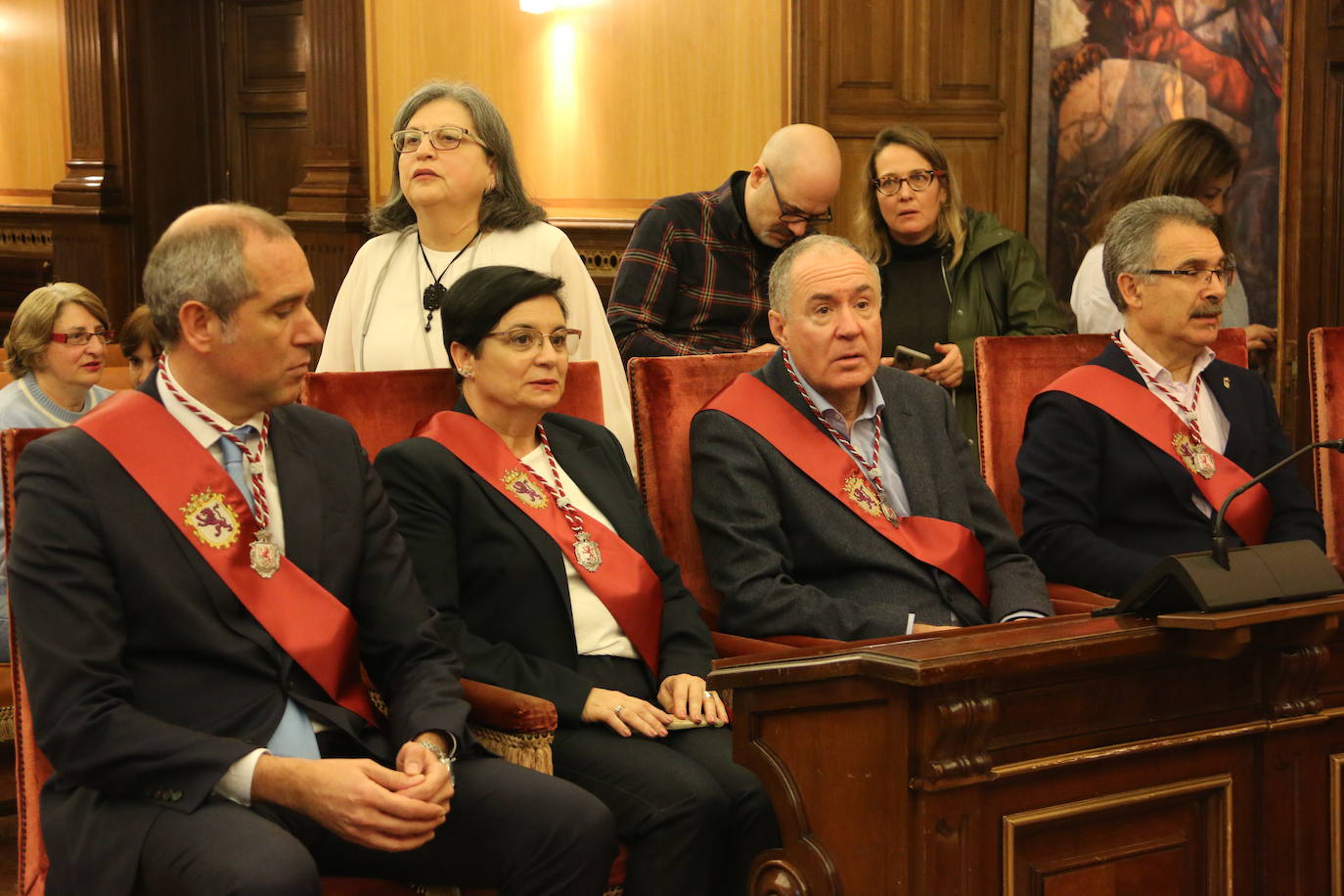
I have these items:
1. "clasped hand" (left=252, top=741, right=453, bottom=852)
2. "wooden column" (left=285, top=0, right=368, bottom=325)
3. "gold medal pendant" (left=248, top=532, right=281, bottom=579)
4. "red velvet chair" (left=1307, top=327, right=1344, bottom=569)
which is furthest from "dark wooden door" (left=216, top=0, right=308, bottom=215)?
"clasped hand" (left=252, top=741, right=453, bottom=852)

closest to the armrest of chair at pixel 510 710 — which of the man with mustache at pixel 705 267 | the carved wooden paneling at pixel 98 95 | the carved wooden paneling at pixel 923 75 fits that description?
the man with mustache at pixel 705 267

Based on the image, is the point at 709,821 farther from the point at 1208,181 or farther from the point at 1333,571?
the point at 1208,181

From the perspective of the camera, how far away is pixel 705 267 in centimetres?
373

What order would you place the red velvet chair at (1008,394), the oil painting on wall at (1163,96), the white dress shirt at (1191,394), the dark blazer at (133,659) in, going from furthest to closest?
the oil painting on wall at (1163,96), the red velvet chair at (1008,394), the white dress shirt at (1191,394), the dark blazer at (133,659)

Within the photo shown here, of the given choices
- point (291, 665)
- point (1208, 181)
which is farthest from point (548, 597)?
point (1208, 181)

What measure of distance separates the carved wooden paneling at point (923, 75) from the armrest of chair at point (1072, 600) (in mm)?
2876

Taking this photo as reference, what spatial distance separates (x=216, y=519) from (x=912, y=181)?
7.51 feet

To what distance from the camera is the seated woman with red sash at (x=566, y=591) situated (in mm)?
2350

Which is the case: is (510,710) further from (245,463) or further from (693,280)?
(693,280)

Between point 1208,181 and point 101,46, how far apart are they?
246 inches

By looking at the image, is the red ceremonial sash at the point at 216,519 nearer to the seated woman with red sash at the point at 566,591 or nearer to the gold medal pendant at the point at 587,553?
the seated woman with red sash at the point at 566,591

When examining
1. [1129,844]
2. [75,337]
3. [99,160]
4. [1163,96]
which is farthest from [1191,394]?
[99,160]

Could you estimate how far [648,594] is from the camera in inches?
104

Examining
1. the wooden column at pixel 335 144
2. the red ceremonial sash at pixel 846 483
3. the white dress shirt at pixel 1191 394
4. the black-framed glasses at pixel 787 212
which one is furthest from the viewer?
the wooden column at pixel 335 144
